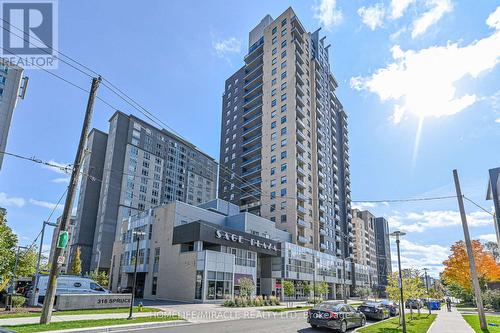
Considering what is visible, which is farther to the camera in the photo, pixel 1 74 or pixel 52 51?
pixel 1 74

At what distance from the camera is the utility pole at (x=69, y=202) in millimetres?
14453

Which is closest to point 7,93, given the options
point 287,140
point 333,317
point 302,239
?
point 287,140

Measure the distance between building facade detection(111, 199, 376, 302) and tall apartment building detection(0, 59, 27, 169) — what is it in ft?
98.9

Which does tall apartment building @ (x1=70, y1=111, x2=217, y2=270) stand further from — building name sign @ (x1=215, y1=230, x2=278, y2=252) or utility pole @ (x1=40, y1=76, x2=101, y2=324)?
utility pole @ (x1=40, y1=76, x2=101, y2=324)

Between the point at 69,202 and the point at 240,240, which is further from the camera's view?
the point at 240,240

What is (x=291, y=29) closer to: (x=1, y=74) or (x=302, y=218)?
(x=302, y=218)

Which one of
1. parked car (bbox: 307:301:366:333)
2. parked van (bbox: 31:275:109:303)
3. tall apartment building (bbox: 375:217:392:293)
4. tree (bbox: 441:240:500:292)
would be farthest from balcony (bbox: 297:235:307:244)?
tall apartment building (bbox: 375:217:392:293)

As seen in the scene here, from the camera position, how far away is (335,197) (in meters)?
83.4

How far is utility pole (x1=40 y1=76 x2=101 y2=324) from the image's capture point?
14.5m

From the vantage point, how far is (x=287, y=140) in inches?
2771

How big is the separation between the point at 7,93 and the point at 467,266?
277 feet

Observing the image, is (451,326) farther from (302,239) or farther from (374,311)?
(302,239)

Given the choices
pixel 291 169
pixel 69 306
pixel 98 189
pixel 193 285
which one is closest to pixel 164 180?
pixel 98 189

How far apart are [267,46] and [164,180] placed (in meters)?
48.6
